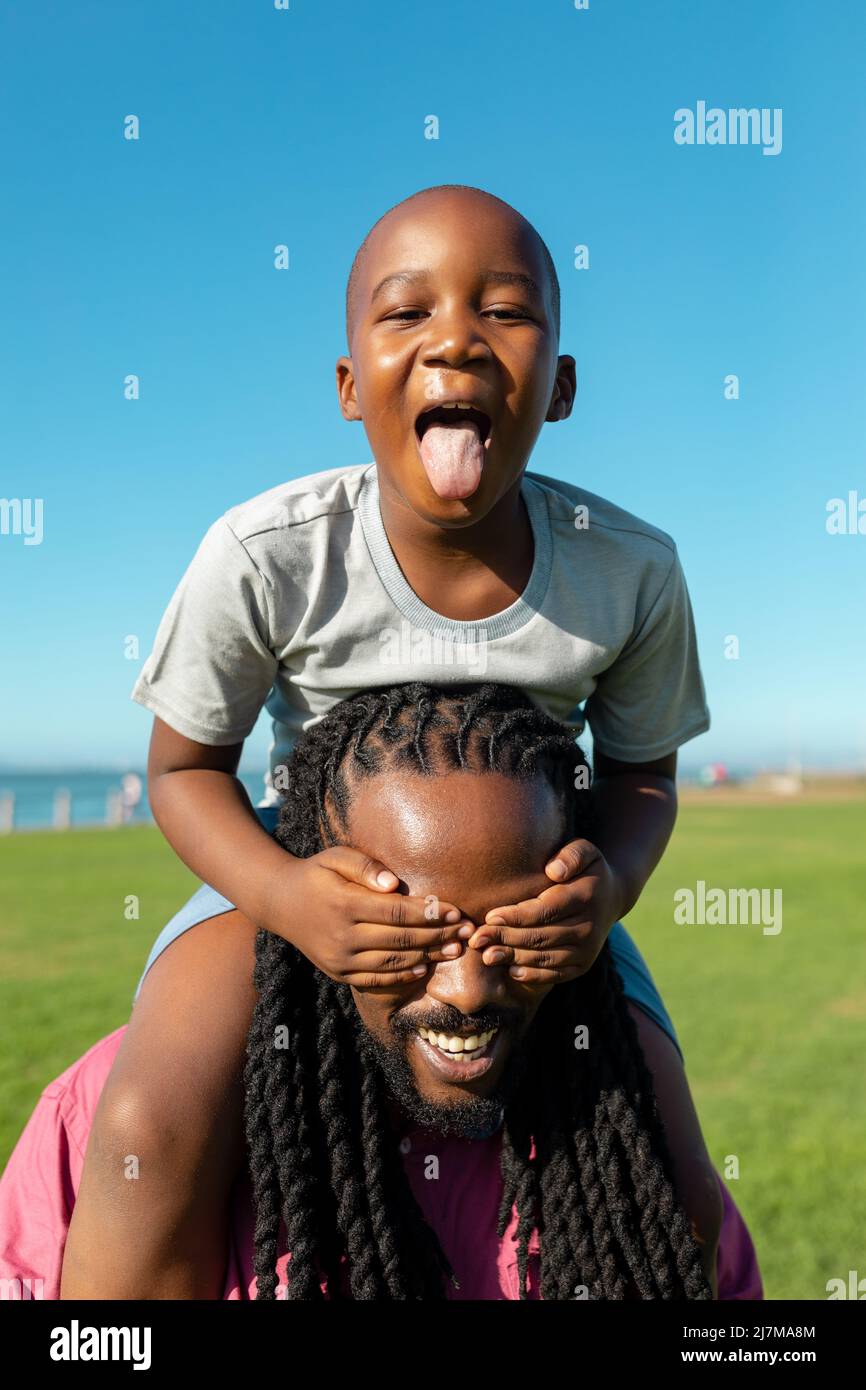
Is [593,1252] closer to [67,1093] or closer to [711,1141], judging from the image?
[67,1093]

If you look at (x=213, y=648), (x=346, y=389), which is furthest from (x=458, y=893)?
(x=346, y=389)

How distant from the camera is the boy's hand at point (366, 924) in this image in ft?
6.74

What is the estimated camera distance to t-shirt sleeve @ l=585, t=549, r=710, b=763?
9.07 feet

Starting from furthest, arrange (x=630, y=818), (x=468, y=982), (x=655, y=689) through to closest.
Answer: (x=655, y=689)
(x=630, y=818)
(x=468, y=982)

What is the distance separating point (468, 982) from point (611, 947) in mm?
802

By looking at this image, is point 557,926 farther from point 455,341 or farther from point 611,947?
point 455,341

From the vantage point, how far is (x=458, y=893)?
6.84 ft

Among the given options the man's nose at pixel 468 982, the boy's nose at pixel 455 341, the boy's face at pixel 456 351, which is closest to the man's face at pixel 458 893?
the man's nose at pixel 468 982

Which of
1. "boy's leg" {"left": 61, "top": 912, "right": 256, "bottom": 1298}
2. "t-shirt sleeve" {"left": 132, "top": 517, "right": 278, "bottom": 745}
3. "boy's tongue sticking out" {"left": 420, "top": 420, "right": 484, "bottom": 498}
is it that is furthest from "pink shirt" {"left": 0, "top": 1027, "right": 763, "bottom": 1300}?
"boy's tongue sticking out" {"left": 420, "top": 420, "right": 484, "bottom": 498}

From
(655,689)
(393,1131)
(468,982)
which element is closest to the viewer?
(468,982)

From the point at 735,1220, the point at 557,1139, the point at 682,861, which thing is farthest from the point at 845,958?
the point at 557,1139

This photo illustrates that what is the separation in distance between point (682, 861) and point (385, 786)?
622 inches

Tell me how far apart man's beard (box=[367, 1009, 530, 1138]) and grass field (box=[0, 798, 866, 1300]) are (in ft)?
6.47

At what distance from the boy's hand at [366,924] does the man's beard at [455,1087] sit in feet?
0.34
